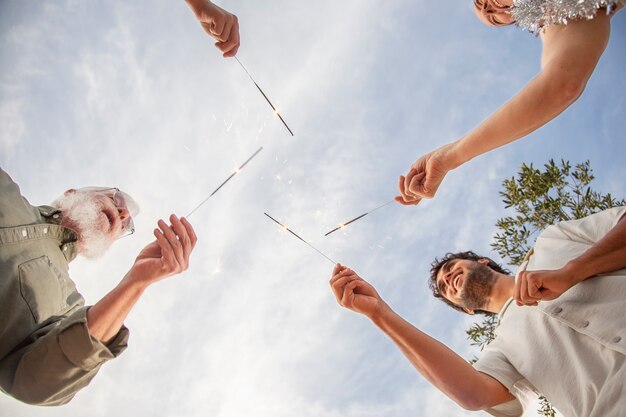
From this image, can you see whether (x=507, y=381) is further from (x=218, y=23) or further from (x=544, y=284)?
(x=218, y=23)

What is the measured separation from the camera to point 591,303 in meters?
2.58

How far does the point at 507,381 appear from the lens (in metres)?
3.00

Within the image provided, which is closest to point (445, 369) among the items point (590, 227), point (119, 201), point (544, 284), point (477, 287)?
point (544, 284)

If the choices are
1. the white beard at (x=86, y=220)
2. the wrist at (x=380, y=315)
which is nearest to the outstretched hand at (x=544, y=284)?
the wrist at (x=380, y=315)

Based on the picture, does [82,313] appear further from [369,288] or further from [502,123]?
[502,123]

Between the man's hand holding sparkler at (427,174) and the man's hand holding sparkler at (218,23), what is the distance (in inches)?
76.8

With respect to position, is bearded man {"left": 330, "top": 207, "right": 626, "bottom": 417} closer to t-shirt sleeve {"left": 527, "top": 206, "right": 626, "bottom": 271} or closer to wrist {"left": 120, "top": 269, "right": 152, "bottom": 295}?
t-shirt sleeve {"left": 527, "top": 206, "right": 626, "bottom": 271}

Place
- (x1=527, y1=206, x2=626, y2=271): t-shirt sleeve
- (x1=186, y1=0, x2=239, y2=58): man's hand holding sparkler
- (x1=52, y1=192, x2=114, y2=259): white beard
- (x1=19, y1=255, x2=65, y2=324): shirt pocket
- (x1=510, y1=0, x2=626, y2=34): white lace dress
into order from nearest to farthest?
(x1=510, y1=0, x2=626, y2=34): white lace dress → (x1=527, y1=206, x2=626, y2=271): t-shirt sleeve → (x1=19, y1=255, x2=65, y2=324): shirt pocket → (x1=186, y1=0, x2=239, y2=58): man's hand holding sparkler → (x1=52, y1=192, x2=114, y2=259): white beard

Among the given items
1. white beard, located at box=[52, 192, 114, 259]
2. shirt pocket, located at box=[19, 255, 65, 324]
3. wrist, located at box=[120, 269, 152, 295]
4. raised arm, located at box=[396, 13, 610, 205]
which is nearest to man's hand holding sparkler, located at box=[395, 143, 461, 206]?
raised arm, located at box=[396, 13, 610, 205]

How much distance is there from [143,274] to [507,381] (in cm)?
270

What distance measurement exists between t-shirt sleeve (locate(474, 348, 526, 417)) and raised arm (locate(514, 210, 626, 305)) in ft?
2.76

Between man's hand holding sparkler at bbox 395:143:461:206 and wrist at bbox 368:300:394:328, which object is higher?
man's hand holding sparkler at bbox 395:143:461:206

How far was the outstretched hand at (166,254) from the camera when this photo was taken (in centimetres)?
274

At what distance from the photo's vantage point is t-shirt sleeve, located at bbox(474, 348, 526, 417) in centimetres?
300
